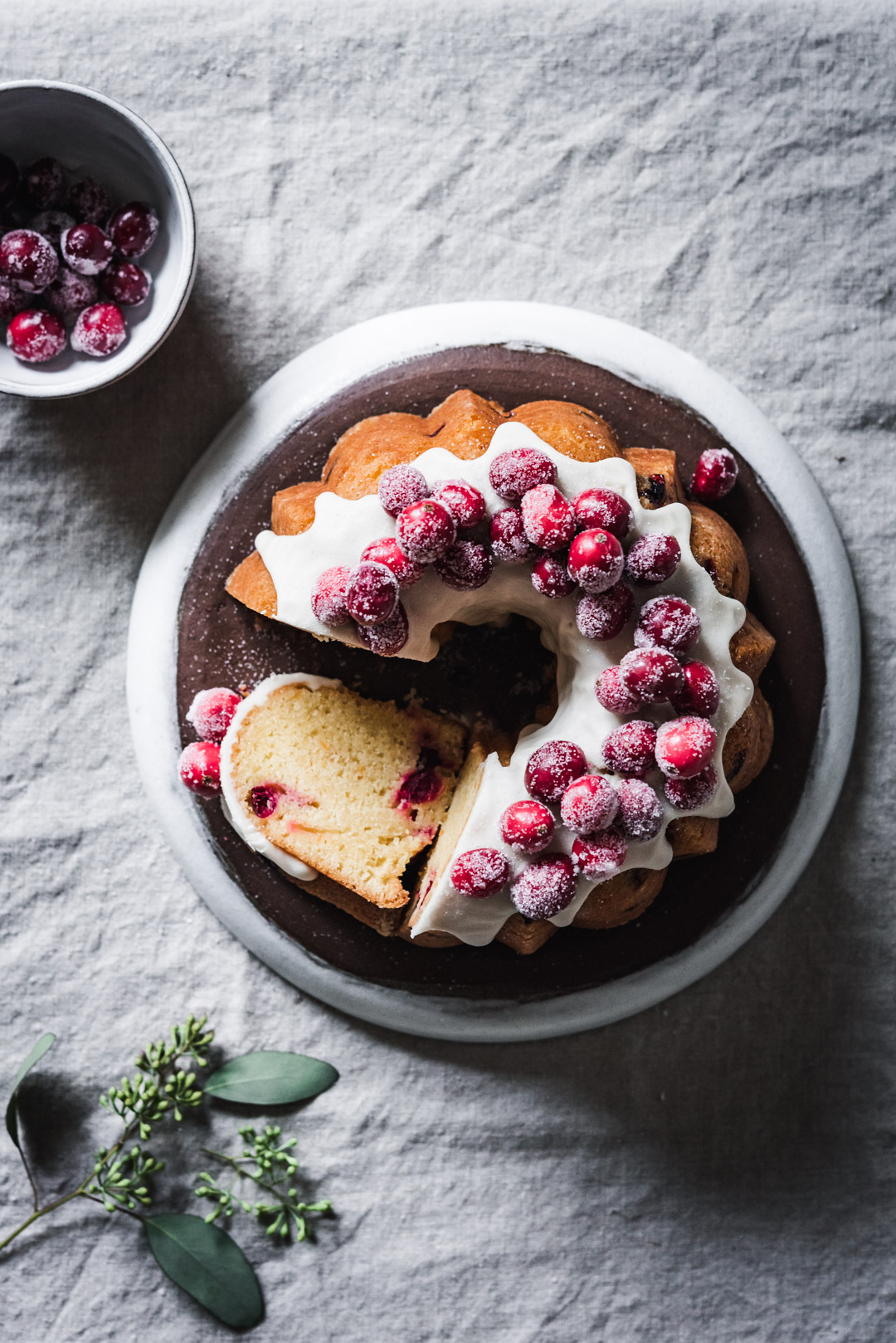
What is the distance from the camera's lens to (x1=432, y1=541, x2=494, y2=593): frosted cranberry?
2018mm

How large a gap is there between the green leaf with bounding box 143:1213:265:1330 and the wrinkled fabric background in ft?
0.22

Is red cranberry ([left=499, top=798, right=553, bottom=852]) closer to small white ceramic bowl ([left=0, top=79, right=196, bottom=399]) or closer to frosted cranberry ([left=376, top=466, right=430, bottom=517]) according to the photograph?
frosted cranberry ([left=376, top=466, right=430, bottom=517])

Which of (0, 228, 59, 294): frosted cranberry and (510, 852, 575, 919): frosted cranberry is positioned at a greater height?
(0, 228, 59, 294): frosted cranberry

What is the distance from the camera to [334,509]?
7.00 ft

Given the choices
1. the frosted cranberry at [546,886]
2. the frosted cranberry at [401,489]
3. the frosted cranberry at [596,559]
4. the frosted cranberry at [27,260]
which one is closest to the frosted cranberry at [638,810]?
the frosted cranberry at [546,886]

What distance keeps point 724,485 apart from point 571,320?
566 mm

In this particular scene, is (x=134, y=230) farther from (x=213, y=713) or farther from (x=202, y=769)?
(x=202, y=769)

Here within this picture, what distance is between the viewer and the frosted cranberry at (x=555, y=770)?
204 centimetres

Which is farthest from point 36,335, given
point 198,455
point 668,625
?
point 668,625

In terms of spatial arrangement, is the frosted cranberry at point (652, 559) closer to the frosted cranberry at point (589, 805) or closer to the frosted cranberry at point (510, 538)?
the frosted cranberry at point (510, 538)

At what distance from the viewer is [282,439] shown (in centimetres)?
248

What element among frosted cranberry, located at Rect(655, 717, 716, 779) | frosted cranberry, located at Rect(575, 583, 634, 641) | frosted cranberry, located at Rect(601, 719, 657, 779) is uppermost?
frosted cranberry, located at Rect(575, 583, 634, 641)

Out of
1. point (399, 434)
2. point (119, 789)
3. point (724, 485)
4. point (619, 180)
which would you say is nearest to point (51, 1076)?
point (119, 789)

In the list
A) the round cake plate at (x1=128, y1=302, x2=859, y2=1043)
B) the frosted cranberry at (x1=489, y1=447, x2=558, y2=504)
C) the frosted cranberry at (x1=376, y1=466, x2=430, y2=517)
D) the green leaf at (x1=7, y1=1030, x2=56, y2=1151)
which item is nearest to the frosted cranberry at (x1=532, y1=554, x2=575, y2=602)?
the frosted cranberry at (x1=489, y1=447, x2=558, y2=504)
